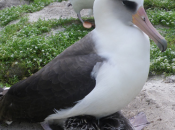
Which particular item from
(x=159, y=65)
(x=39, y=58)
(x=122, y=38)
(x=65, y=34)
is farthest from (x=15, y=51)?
(x=122, y=38)

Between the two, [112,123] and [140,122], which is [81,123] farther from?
[140,122]

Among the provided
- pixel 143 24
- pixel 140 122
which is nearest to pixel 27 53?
pixel 140 122

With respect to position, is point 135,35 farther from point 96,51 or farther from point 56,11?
point 56,11

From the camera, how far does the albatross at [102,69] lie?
2.09 meters

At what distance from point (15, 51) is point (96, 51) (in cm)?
251

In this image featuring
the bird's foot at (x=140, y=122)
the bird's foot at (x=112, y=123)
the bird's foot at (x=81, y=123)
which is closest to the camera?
the bird's foot at (x=81, y=123)

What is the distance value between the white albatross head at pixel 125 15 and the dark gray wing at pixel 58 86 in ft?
0.83

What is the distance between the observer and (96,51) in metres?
2.22

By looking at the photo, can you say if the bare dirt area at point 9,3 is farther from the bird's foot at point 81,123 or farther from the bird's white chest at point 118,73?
the bird's white chest at point 118,73

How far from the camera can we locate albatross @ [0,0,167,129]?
2090 millimetres

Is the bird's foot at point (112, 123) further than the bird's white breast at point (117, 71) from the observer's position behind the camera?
Yes

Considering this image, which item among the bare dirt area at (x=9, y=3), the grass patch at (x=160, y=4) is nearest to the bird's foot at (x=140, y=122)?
the grass patch at (x=160, y=4)

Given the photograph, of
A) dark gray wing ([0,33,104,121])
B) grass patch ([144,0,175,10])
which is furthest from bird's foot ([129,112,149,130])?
grass patch ([144,0,175,10])

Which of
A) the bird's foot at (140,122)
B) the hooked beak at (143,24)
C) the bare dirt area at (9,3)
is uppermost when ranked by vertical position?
the hooked beak at (143,24)
